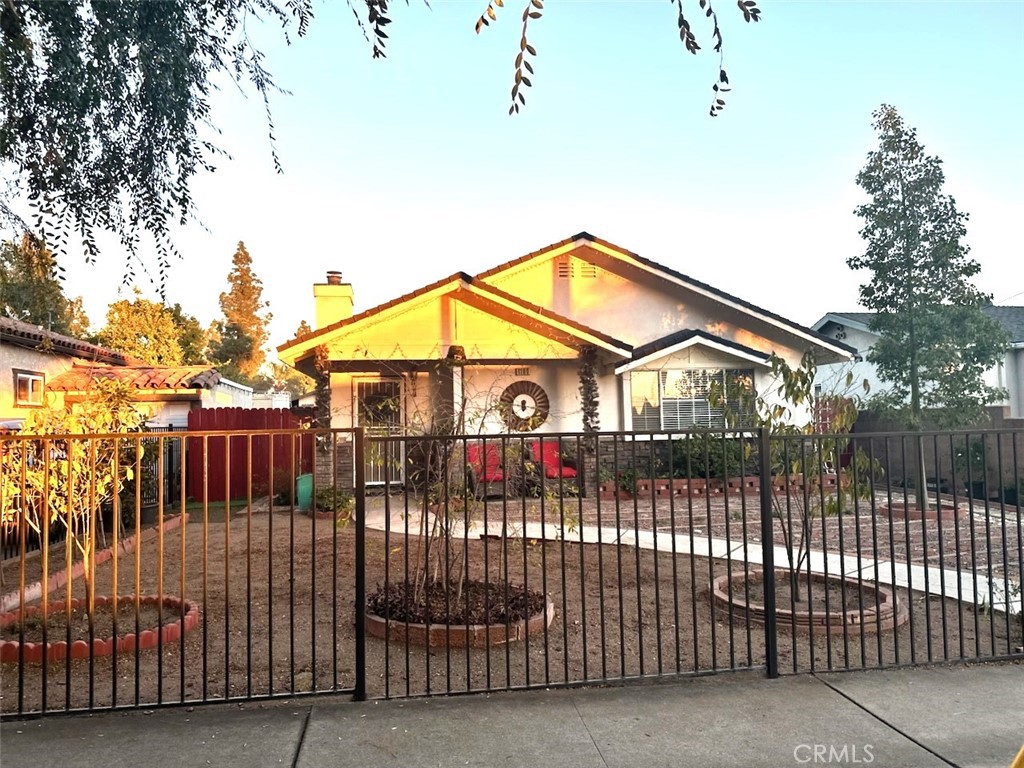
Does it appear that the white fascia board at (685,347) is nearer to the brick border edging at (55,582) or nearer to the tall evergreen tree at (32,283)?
the brick border edging at (55,582)

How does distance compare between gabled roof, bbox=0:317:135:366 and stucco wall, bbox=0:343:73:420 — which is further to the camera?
stucco wall, bbox=0:343:73:420

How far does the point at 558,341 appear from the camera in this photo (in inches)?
535

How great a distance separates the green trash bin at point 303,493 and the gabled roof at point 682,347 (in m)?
6.89

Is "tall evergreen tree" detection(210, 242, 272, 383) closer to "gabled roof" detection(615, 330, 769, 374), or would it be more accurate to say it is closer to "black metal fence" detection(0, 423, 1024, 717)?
"gabled roof" detection(615, 330, 769, 374)

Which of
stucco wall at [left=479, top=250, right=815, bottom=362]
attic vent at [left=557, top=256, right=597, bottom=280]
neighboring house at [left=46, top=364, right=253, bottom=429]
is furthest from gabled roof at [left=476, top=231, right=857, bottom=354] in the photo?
neighboring house at [left=46, top=364, right=253, bottom=429]

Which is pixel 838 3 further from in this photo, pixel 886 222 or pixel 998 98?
pixel 886 222

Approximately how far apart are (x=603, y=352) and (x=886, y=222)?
18.4ft

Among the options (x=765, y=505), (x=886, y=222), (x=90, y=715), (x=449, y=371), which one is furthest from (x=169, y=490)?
(x=886, y=222)

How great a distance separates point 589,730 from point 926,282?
10.5 metres

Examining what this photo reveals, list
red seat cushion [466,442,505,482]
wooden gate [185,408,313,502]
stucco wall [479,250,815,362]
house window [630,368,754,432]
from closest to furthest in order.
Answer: red seat cushion [466,442,505,482] < wooden gate [185,408,313,502] < house window [630,368,754,432] < stucco wall [479,250,815,362]

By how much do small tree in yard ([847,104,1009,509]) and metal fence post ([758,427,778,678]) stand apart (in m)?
8.33

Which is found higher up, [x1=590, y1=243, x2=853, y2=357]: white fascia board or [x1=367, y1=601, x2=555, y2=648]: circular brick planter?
[x1=590, y1=243, x2=853, y2=357]: white fascia board

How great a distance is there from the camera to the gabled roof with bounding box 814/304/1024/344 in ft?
63.7

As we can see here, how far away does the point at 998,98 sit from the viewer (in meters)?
8.66
